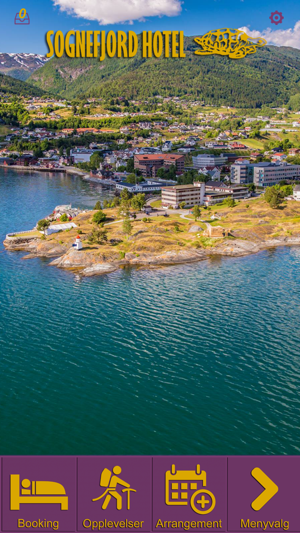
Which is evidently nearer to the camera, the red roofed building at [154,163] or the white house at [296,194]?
the white house at [296,194]

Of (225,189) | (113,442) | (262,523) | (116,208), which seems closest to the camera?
(262,523)

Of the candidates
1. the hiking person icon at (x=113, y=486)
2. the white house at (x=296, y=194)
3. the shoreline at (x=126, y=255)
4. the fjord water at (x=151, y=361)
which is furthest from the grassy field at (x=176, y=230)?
the hiking person icon at (x=113, y=486)

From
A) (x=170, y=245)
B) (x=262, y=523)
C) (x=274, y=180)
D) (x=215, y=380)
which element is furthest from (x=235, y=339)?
(x=274, y=180)

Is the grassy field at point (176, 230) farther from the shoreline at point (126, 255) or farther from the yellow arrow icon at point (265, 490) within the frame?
the yellow arrow icon at point (265, 490)

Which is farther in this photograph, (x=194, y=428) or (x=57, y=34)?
(x=57, y=34)

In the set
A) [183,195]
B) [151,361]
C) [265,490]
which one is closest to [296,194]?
[183,195]

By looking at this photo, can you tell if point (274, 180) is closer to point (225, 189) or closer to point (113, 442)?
point (225, 189)

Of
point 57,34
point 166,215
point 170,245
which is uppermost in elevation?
point 57,34
